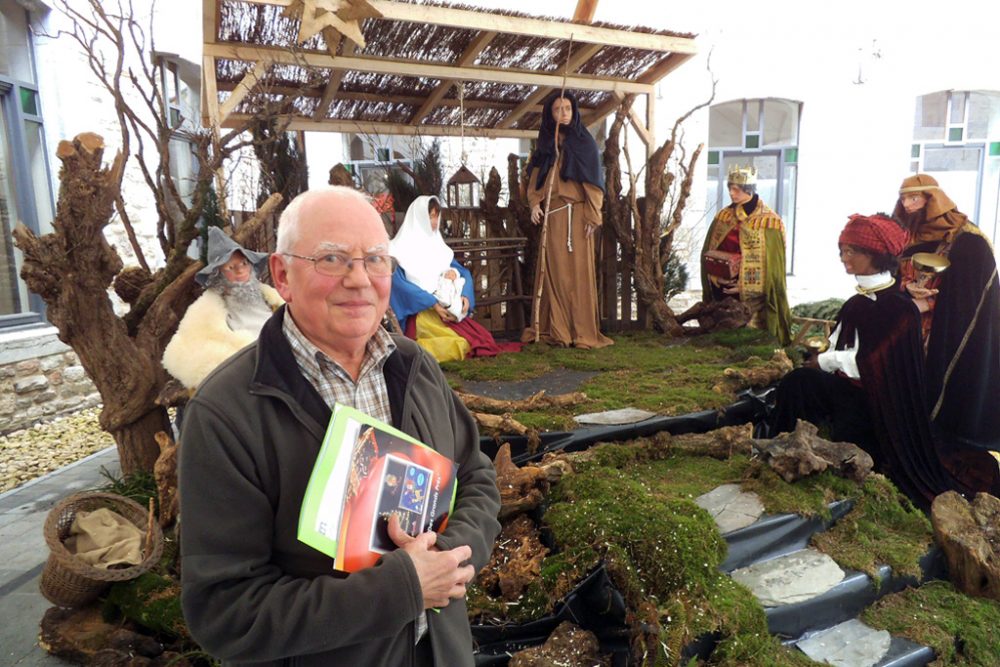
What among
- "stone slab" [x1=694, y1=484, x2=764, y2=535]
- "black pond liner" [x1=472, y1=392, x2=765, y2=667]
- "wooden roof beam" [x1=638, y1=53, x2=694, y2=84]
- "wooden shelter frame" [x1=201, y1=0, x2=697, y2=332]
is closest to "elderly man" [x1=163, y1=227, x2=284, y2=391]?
"wooden shelter frame" [x1=201, y1=0, x2=697, y2=332]

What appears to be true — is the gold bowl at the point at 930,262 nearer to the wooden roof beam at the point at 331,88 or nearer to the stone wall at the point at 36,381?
the wooden roof beam at the point at 331,88

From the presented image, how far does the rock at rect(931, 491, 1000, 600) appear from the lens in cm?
327

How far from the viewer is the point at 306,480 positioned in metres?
1.31

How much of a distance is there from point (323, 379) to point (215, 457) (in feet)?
0.96

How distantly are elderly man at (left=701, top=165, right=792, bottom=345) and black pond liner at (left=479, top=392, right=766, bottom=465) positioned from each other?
255cm

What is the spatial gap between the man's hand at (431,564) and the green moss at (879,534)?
102 inches

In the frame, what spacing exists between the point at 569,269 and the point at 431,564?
225 inches

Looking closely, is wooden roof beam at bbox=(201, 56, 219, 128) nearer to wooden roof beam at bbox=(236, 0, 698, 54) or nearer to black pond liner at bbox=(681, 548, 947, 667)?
wooden roof beam at bbox=(236, 0, 698, 54)

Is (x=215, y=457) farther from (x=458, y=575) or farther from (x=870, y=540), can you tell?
(x=870, y=540)

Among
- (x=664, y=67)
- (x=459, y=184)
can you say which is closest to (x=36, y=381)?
(x=459, y=184)

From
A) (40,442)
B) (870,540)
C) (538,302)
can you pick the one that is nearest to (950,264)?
(870,540)

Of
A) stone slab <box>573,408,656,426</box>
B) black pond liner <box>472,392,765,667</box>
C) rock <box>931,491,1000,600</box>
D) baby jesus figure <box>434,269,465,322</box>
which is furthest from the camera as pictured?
baby jesus figure <box>434,269,465,322</box>

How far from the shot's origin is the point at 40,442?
5.97 m

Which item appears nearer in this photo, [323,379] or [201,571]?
[201,571]
